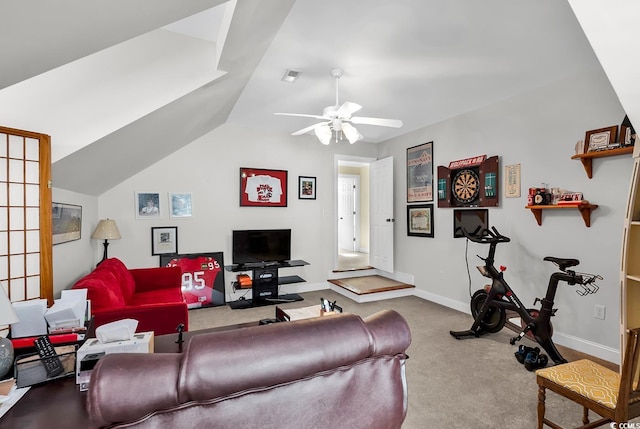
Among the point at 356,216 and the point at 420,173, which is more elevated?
the point at 420,173

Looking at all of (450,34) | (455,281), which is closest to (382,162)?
(455,281)

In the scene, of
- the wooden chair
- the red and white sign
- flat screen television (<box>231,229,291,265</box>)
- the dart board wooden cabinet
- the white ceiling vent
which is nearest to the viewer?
the wooden chair

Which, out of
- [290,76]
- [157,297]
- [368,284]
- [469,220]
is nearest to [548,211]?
[469,220]

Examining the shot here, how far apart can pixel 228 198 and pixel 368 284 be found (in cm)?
272

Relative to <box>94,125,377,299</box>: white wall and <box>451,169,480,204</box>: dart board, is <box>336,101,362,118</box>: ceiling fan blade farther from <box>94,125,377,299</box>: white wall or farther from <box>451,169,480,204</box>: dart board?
<box>94,125,377,299</box>: white wall

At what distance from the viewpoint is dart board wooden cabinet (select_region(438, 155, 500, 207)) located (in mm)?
3881

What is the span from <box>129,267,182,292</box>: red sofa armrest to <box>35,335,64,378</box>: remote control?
8.88 ft

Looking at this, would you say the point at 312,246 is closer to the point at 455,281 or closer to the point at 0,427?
the point at 455,281

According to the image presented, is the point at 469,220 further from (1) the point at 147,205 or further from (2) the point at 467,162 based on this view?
(1) the point at 147,205

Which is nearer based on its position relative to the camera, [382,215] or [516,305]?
[516,305]

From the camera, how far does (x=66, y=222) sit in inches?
118

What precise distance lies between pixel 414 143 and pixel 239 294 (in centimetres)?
373

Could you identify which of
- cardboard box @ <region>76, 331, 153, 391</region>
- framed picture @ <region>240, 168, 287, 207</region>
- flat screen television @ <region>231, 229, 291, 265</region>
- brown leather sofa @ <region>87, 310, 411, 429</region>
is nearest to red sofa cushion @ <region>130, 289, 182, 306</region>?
flat screen television @ <region>231, 229, 291, 265</region>

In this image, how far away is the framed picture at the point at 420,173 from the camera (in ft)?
15.7
